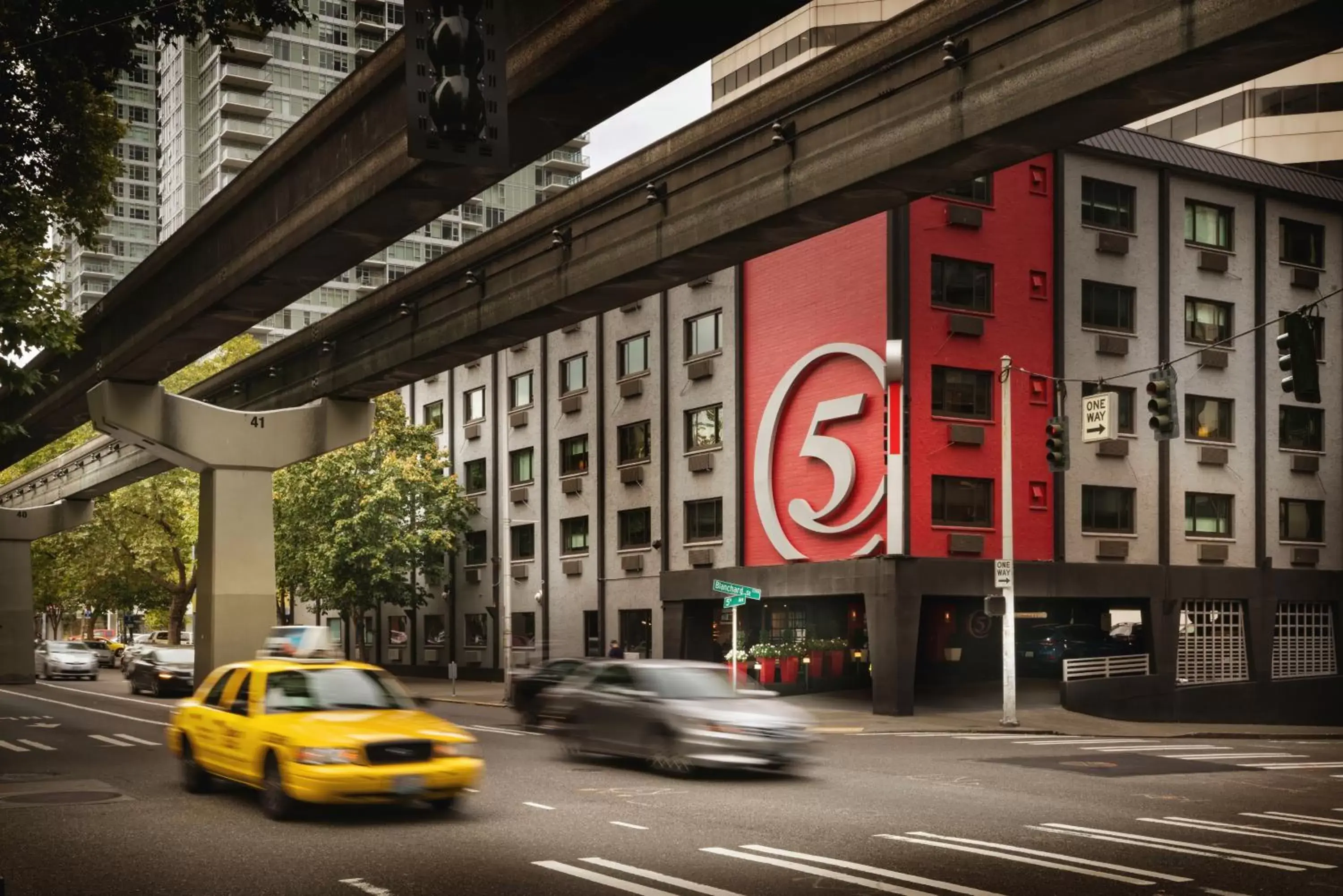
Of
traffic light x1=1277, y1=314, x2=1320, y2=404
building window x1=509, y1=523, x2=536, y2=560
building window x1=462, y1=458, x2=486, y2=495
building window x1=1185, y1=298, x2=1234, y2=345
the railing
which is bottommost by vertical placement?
the railing

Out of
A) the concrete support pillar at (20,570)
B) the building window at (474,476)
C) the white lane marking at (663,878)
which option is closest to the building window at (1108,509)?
the building window at (474,476)

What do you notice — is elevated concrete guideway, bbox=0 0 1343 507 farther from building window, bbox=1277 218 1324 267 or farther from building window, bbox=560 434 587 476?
building window, bbox=1277 218 1324 267

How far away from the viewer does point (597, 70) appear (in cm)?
1280

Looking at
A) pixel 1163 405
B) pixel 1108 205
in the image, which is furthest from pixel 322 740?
pixel 1108 205

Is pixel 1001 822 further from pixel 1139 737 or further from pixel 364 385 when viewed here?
pixel 364 385

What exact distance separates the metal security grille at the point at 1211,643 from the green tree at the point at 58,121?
3067 cm

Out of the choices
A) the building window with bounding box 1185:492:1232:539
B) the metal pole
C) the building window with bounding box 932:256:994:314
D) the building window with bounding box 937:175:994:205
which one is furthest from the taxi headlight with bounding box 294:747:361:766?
the building window with bounding box 1185:492:1232:539

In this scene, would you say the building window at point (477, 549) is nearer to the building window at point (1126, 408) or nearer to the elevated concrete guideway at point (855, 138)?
the building window at point (1126, 408)

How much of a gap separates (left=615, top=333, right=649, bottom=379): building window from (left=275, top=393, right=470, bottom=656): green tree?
8987 mm

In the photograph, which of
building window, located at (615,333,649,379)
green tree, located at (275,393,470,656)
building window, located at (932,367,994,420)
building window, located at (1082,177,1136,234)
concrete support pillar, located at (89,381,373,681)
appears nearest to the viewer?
concrete support pillar, located at (89,381,373,681)

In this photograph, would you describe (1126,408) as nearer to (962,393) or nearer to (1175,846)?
(962,393)

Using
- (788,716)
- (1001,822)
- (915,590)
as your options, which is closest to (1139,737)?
(915,590)

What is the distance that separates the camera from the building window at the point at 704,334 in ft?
134

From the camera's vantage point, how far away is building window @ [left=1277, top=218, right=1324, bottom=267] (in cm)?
4369
